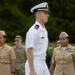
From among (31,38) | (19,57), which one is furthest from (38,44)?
(19,57)

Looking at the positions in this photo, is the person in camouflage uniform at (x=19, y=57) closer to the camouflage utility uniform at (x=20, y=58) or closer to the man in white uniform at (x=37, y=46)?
the camouflage utility uniform at (x=20, y=58)

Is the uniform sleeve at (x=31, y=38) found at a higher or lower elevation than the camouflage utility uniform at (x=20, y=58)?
higher

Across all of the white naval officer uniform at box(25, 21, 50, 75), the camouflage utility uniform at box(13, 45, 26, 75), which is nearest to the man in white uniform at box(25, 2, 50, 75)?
the white naval officer uniform at box(25, 21, 50, 75)

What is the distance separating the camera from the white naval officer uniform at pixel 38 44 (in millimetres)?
7922

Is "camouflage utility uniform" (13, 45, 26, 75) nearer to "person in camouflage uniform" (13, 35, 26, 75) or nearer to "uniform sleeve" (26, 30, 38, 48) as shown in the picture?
"person in camouflage uniform" (13, 35, 26, 75)

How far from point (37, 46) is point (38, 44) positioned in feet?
0.11

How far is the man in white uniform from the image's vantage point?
25.9 ft

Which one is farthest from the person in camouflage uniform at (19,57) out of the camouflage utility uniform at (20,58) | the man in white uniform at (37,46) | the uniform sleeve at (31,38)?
the uniform sleeve at (31,38)

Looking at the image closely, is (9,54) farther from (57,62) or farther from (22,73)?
(22,73)

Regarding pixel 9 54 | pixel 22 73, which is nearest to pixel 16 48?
pixel 22 73

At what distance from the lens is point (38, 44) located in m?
8.02

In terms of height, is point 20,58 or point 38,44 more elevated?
point 38,44

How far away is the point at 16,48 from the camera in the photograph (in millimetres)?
14422

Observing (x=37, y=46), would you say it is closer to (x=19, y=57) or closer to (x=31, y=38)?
(x=31, y=38)
